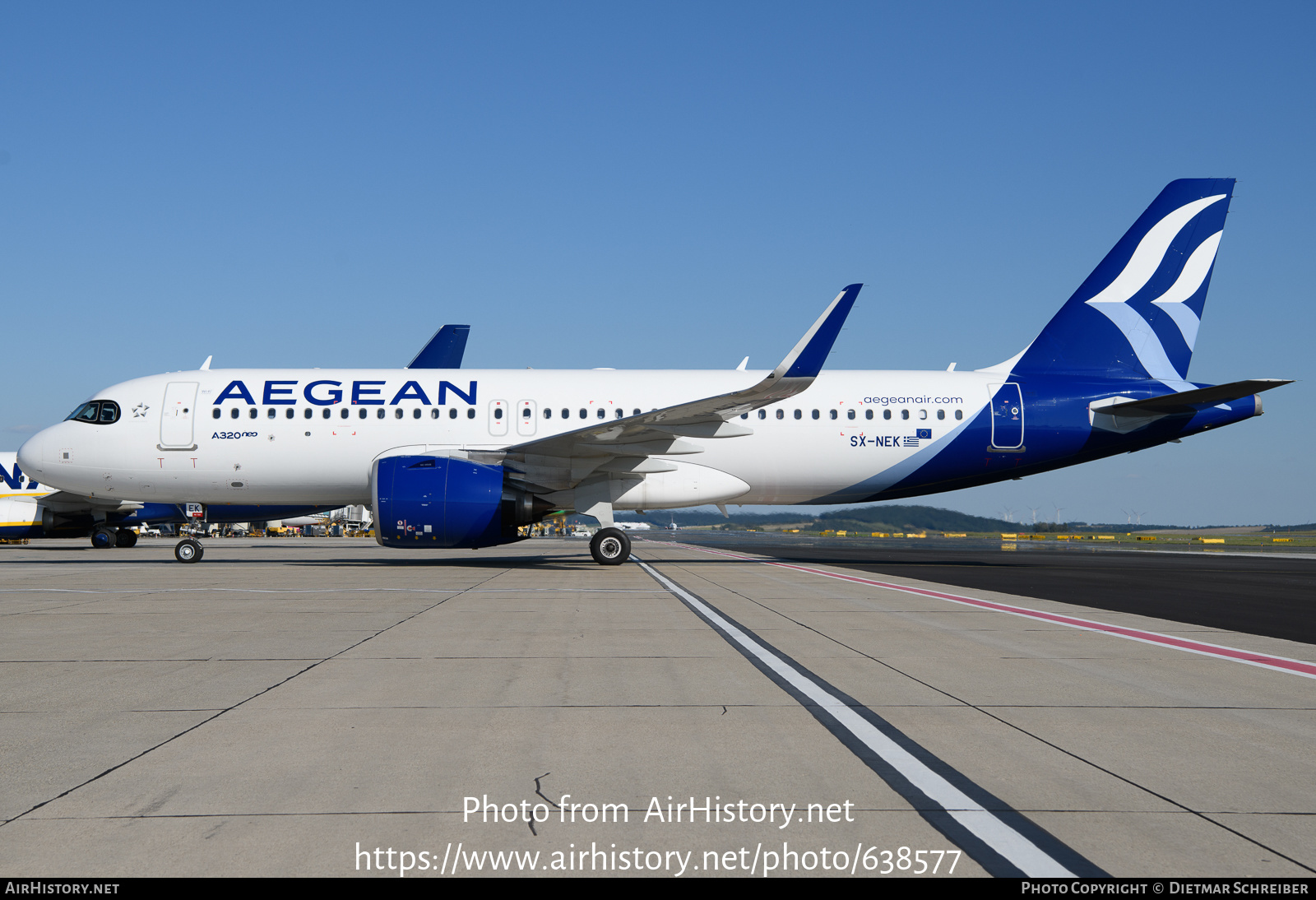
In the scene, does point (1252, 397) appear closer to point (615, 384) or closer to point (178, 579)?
point (615, 384)

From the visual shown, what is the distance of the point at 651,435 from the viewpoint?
17.1 meters

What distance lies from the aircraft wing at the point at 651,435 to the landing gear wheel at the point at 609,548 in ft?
1.48

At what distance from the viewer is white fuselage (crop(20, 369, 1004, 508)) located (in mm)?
18812

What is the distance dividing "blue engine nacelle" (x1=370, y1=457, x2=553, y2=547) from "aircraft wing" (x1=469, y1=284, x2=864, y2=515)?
109 centimetres

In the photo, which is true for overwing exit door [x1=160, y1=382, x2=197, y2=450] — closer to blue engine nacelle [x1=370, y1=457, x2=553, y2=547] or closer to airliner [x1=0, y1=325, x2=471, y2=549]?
blue engine nacelle [x1=370, y1=457, x2=553, y2=547]

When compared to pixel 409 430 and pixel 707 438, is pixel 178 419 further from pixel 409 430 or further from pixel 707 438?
pixel 707 438

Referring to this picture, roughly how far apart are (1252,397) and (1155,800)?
19436mm

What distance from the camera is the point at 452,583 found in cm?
1398

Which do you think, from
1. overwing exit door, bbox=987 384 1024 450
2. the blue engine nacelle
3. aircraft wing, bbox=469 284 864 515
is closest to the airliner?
the blue engine nacelle

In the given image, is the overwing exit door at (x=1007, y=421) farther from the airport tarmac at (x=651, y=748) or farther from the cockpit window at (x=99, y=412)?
the cockpit window at (x=99, y=412)

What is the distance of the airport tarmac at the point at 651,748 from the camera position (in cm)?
282

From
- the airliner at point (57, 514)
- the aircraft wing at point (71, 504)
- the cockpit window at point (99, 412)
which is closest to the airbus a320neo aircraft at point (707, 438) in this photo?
the cockpit window at point (99, 412)

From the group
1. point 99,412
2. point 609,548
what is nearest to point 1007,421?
point 609,548
